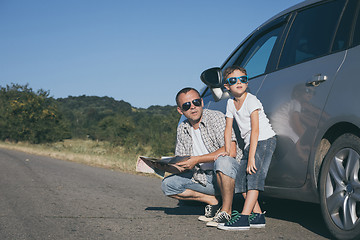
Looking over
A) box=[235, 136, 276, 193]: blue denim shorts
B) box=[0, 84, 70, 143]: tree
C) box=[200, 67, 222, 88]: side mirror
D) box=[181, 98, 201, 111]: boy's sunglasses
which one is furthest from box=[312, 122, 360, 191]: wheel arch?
box=[0, 84, 70, 143]: tree

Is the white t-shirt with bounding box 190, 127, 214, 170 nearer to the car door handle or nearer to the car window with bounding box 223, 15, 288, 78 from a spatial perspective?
the car window with bounding box 223, 15, 288, 78

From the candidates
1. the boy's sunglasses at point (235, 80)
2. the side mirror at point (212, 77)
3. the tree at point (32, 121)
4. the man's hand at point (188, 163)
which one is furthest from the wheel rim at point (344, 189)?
the tree at point (32, 121)

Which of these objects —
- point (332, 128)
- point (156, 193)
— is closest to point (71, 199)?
point (156, 193)

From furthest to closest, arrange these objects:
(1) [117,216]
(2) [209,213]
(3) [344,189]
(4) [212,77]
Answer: (4) [212,77] → (1) [117,216] → (2) [209,213] → (3) [344,189]

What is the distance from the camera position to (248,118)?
3943 millimetres

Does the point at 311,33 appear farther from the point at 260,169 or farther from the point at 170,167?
the point at 170,167

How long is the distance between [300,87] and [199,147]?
4.36 feet

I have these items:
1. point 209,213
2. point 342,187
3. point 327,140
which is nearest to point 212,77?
point 209,213

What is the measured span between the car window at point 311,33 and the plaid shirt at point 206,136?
0.83 meters

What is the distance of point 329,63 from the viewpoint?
3322 mm

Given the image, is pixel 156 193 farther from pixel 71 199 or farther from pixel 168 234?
pixel 168 234

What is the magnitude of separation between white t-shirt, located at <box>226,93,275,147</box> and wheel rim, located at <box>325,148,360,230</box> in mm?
787

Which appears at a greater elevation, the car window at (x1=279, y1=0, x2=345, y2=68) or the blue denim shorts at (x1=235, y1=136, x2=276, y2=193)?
the car window at (x1=279, y1=0, x2=345, y2=68)

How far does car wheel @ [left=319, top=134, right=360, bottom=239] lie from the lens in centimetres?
294
